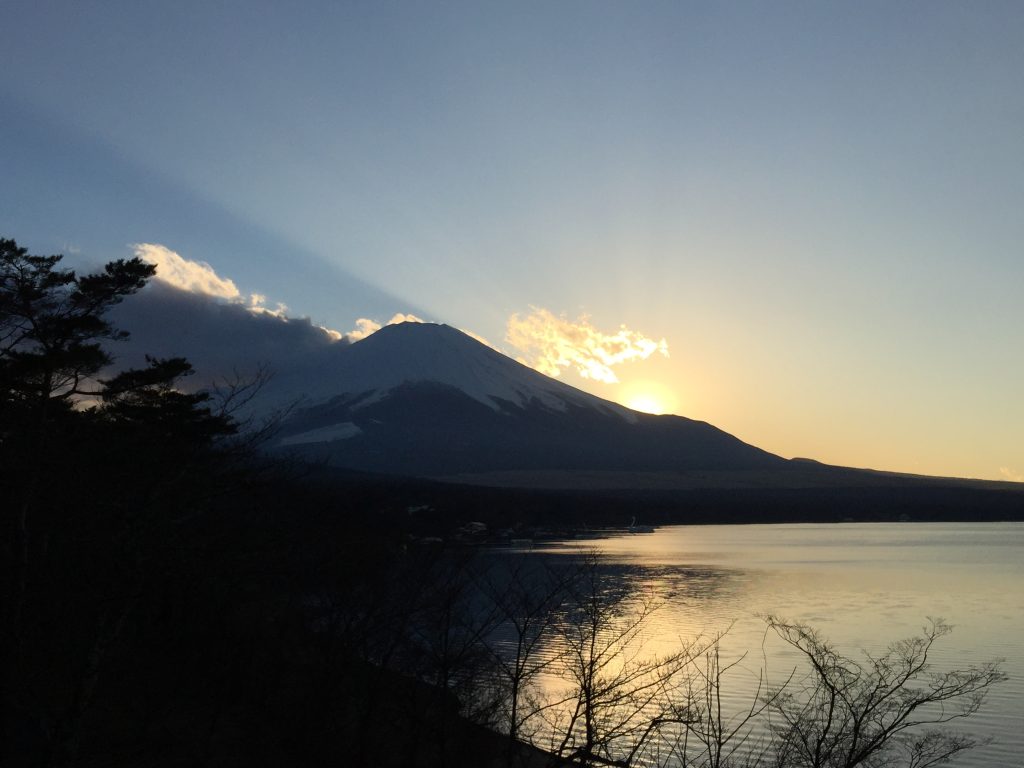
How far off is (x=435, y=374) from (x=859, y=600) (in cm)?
14906

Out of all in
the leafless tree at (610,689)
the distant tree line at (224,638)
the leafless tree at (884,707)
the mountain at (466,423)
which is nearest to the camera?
the distant tree line at (224,638)

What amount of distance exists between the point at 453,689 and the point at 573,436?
142 meters

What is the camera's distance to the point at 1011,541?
62.8 metres

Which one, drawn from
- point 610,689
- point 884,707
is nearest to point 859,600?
point 884,707

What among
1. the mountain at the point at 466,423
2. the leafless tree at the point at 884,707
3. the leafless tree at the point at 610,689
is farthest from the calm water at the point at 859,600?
the mountain at the point at 466,423

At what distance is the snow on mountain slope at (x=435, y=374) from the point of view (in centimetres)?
17012

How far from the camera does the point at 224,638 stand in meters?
13.9

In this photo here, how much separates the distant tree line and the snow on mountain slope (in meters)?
149

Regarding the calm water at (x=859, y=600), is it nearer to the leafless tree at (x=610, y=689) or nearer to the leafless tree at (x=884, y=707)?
the leafless tree at (x=884, y=707)

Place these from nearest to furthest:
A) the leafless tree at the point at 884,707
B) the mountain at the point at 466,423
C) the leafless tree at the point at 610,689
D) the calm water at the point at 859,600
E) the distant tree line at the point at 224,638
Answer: the distant tree line at the point at 224,638 → the leafless tree at the point at 610,689 → the leafless tree at the point at 884,707 → the calm water at the point at 859,600 → the mountain at the point at 466,423

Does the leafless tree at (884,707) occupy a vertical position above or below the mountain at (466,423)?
below

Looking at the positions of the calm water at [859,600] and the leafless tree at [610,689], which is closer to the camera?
the leafless tree at [610,689]

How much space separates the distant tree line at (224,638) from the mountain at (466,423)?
4467 inches

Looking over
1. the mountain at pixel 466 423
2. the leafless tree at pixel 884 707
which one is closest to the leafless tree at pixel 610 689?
the leafless tree at pixel 884 707
